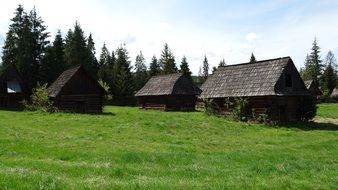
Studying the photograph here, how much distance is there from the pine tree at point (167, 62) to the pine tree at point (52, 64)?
96.5 feet

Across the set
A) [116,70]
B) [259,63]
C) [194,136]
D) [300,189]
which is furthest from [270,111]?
[116,70]

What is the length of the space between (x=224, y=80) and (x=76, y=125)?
18324 mm

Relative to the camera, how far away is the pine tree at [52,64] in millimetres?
64188

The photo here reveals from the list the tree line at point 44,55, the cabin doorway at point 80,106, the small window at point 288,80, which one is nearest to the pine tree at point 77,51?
the tree line at point 44,55

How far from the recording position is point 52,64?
214 ft

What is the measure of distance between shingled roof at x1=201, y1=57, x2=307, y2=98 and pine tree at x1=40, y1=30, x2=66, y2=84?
3162cm

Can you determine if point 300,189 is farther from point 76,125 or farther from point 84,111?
point 84,111

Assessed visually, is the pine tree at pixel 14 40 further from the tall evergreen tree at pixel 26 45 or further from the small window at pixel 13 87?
the small window at pixel 13 87

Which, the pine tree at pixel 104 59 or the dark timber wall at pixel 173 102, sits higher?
the pine tree at pixel 104 59

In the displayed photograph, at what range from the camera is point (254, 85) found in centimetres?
3647

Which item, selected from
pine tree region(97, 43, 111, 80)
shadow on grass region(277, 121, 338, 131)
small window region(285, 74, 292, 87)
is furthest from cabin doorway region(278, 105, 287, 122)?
pine tree region(97, 43, 111, 80)

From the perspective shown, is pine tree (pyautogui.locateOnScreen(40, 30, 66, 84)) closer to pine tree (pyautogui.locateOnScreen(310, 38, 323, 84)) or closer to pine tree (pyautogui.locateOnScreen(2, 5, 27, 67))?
pine tree (pyautogui.locateOnScreen(2, 5, 27, 67))

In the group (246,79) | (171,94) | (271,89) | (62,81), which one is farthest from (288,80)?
(62,81)

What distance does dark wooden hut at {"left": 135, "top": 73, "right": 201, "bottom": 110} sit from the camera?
174ft
